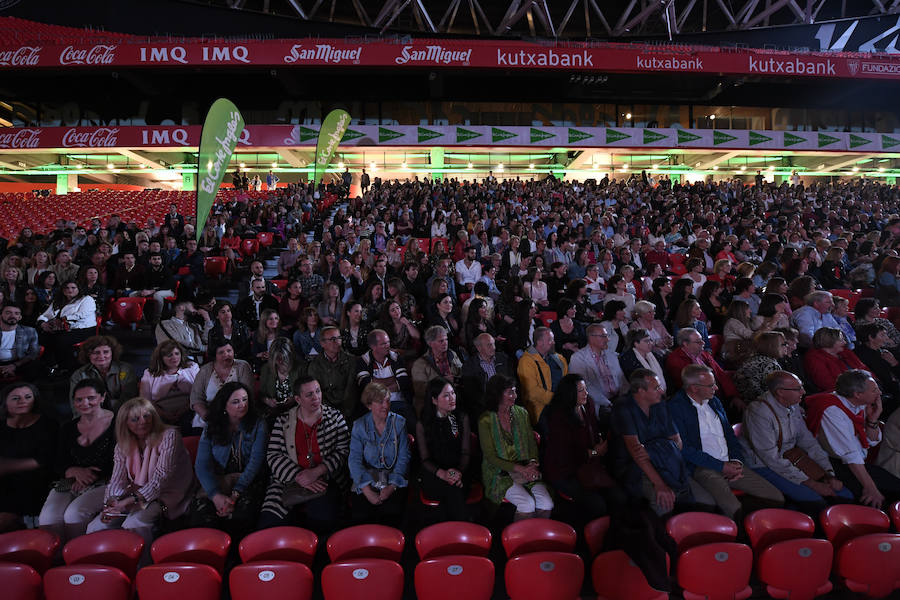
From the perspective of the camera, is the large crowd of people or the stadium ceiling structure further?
the stadium ceiling structure

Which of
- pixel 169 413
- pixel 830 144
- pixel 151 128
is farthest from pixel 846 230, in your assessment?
pixel 151 128

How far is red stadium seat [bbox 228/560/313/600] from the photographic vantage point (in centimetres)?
208

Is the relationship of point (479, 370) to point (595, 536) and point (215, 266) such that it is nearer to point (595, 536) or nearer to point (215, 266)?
point (595, 536)

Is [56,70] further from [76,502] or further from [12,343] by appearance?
[76,502]

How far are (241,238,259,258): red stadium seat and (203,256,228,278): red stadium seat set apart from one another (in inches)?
46.8

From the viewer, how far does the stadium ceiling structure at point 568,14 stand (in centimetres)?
2384

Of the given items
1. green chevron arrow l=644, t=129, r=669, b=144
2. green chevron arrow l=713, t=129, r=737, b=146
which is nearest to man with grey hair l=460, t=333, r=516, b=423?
green chevron arrow l=644, t=129, r=669, b=144

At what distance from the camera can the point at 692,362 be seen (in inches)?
151

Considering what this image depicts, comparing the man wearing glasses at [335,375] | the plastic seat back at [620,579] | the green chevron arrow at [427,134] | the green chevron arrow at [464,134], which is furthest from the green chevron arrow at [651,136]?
the plastic seat back at [620,579]

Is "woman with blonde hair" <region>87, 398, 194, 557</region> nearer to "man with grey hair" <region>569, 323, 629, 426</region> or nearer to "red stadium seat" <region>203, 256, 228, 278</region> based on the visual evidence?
"man with grey hair" <region>569, 323, 629, 426</region>

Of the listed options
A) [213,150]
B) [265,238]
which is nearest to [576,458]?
[213,150]

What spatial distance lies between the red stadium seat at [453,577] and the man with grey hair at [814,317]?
4025 mm

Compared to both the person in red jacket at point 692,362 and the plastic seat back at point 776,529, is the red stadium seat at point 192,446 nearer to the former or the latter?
the plastic seat back at point 776,529

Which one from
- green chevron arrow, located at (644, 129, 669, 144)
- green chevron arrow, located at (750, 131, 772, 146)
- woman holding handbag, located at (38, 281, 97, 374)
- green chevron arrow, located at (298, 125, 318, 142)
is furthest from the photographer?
green chevron arrow, located at (750, 131, 772, 146)
